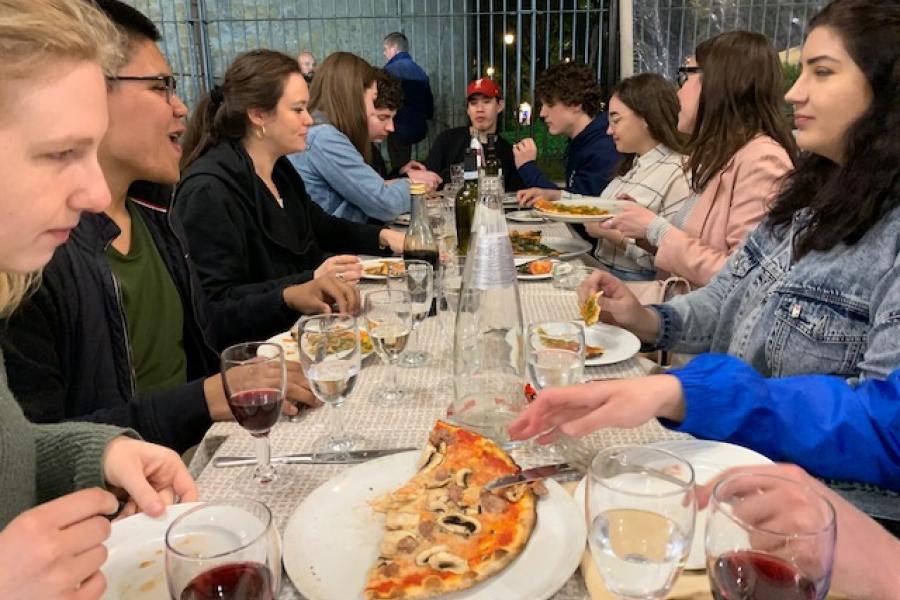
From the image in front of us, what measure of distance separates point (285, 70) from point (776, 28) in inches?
154

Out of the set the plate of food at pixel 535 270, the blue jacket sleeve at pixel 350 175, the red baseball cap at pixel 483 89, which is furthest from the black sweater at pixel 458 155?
the plate of food at pixel 535 270

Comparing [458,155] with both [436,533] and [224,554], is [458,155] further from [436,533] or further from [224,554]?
[224,554]

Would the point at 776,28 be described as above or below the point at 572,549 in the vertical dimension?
above

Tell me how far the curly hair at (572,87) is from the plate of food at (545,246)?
1847 mm

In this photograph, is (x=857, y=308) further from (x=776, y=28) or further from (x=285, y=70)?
(x=776, y=28)

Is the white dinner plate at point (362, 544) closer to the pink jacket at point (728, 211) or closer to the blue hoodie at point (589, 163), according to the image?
the pink jacket at point (728, 211)

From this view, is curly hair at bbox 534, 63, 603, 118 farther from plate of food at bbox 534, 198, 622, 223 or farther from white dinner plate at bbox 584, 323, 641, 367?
white dinner plate at bbox 584, 323, 641, 367

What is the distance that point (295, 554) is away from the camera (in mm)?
853

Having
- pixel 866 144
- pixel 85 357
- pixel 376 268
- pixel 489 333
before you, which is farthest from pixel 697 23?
pixel 85 357

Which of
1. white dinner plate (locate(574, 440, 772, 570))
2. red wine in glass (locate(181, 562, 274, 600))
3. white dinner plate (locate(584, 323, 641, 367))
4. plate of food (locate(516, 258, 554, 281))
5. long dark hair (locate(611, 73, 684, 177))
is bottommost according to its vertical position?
white dinner plate (locate(574, 440, 772, 570))

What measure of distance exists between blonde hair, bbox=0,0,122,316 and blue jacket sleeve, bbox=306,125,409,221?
7.70ft

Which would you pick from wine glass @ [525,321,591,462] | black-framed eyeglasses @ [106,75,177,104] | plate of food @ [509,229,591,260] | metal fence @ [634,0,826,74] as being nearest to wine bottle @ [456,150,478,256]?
plate of food @ [509,229,591,260]

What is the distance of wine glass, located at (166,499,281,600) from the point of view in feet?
2.04

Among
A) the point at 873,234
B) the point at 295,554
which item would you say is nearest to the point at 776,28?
the point at 873,234
